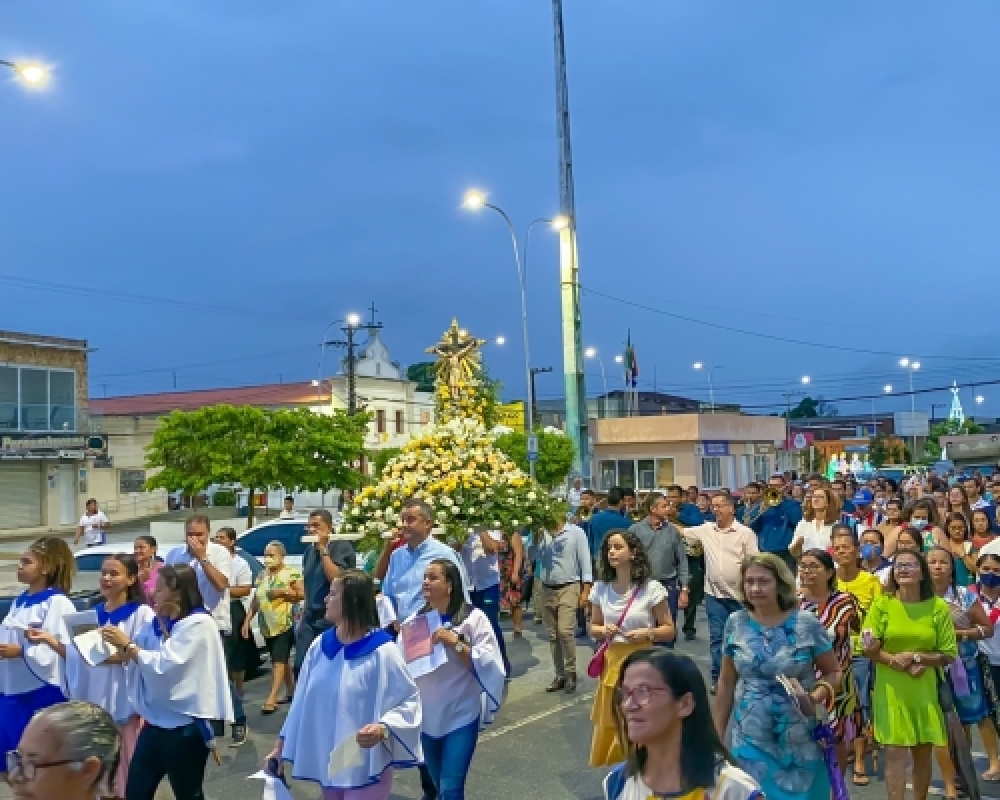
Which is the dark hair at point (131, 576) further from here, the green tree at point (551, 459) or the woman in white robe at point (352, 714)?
the green tree at point (551, 459)

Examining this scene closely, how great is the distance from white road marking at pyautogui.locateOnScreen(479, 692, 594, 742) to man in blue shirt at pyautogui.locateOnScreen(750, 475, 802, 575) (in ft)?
9.54

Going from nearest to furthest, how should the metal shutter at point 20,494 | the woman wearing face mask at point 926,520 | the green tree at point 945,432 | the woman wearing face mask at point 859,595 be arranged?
the woman wearing face mask at point 859,595, the woman wearing face mask at point 926,520, the metal shutter at point 20,494, the green tree at point 945,432

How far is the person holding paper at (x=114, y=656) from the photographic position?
17.2ft

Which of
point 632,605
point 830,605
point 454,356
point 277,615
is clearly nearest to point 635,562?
point 632,605

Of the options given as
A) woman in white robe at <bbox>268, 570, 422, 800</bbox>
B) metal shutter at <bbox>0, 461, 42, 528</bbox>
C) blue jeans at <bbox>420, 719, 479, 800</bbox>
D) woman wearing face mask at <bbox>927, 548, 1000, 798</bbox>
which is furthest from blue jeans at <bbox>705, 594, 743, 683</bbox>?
metal shutter at <bbox>0, 461, 42, 528</bbox>

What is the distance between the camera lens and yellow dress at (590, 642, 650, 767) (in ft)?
18.7

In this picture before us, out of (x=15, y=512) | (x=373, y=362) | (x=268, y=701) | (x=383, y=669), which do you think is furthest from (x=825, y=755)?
(x=373, y=362)

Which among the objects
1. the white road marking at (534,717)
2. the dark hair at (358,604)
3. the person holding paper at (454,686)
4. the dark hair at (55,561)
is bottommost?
the white road marking at (534,717)

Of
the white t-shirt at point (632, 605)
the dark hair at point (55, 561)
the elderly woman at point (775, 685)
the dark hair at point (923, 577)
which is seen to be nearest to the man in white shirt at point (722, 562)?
the white t-shirt at point (632, 605)

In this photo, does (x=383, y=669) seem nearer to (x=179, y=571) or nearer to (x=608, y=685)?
(x=179, y=571)

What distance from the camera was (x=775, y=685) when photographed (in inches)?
173

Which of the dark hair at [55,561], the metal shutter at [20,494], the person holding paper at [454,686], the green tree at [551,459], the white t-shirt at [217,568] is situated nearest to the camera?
the person holding paper at [454,686]

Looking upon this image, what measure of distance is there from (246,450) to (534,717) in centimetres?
2234

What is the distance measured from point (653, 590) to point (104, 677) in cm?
326
